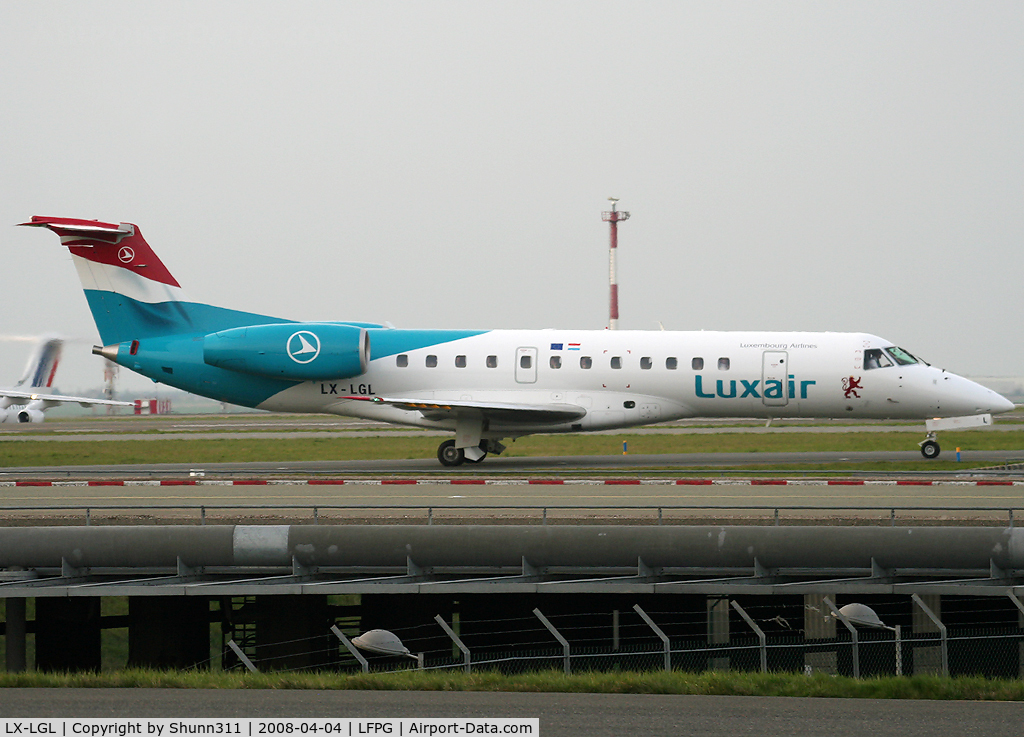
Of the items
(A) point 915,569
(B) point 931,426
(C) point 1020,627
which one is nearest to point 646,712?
(A) point 915,569

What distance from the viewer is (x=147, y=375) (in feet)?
100

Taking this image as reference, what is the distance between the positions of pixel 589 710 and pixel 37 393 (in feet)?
186

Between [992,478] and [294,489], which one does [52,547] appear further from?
[992,478]

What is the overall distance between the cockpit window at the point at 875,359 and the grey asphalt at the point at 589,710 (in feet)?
60.3

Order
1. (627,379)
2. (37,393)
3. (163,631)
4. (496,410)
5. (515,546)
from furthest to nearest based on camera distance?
(37,393) < (627,379) < (496,410) < (163,631) < (515,546)

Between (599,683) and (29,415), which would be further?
(29,415)

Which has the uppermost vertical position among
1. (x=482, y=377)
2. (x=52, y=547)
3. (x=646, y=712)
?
(x=482, y=377)

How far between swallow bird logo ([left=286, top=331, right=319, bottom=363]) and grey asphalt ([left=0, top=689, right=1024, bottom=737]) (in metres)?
17.8

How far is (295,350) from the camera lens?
94.4 ft

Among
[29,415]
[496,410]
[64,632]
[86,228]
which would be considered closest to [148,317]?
[86,228]

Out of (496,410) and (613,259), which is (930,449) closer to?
(496,410)

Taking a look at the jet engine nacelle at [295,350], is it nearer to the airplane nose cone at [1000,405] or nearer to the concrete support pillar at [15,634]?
the concrete support pillar at [15,634]

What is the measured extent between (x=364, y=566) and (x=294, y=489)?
813 cm

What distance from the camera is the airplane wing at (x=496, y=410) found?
91.1 ft
